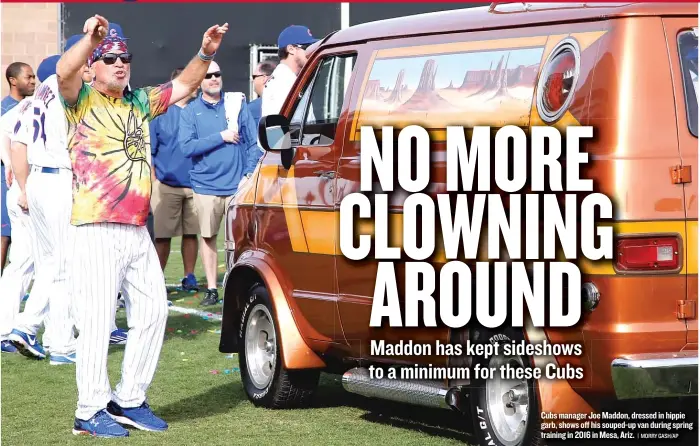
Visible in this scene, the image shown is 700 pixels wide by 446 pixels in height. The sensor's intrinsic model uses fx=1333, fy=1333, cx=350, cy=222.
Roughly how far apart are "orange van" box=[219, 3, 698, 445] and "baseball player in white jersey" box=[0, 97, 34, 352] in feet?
9.51

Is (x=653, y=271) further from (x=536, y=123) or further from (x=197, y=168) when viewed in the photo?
(x=197, y=168)

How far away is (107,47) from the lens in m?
7.12

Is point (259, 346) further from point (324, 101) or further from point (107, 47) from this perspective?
point (107, 47)

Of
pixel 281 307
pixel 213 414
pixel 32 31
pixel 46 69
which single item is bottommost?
pixel 213 414

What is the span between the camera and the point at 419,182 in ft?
20.8

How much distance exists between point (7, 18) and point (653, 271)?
19.1 meters

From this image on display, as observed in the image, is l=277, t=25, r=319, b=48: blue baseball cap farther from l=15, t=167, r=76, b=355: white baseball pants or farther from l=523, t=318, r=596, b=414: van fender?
l=523, t=318, r=596, b=414: van fender

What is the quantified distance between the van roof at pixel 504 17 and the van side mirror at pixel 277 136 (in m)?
0.56

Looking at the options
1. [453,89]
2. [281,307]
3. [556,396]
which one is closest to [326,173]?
[281,307]

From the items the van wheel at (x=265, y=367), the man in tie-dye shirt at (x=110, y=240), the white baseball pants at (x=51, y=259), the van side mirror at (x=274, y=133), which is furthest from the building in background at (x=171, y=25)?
the man in tie-dye shirt at (x=110, y=240)

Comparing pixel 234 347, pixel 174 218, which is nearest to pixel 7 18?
pixel 174 218

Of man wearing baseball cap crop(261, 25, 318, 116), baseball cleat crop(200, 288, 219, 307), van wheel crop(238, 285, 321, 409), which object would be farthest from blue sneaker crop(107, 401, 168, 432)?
baseball cleat crop(200, 288, 219, 307)

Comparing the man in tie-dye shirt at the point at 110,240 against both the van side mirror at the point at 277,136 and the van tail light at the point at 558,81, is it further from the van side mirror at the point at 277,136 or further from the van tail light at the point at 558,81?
the van tail light at the point at 558,81

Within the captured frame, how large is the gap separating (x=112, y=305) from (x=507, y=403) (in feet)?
7.42
